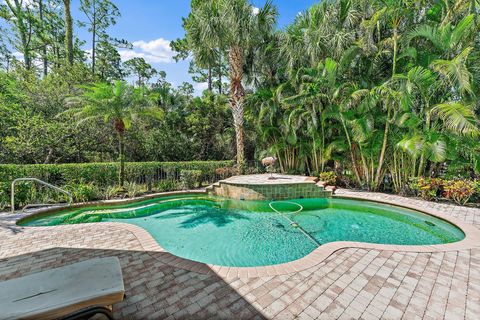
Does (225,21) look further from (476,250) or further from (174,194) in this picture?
(476,250)

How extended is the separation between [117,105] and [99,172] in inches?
124

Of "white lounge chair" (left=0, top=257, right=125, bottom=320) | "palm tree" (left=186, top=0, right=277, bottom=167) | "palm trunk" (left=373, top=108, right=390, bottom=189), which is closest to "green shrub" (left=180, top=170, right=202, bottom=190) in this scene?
"palm tree" (left=186, top=0, right=277, bottom=167)

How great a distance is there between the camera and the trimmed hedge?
27.0 ft

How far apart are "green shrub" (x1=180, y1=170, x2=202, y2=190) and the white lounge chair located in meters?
9.16

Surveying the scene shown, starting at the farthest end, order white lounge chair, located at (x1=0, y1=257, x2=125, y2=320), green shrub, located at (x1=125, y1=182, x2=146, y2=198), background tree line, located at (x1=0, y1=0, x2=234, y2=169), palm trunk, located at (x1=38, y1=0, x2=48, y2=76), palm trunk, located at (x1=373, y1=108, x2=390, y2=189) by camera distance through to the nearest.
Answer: palm trunk, located at (x1=38, y1=0, x2=48, y2=76)
background tree line, located at (x1=0, y1=0, x2=234, y2=169)
green shrub, located at (x1=125, y1=182, x2=146, y2=198)
palm trunk, located at (x1=373, y1=108, x2=390, y2=189)
white lounge chair, located at (x1=0, y1=257, x2=125, y2=320)

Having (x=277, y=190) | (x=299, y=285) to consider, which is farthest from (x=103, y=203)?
(x=299, y=285)

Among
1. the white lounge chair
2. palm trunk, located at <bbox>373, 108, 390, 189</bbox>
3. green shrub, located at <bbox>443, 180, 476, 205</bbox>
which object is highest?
palm trunk, located at <bbox>373, 108, 390, 189</bbox>

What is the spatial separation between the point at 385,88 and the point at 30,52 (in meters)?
25.8

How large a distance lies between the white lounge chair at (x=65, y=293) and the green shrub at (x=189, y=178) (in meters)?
9.16

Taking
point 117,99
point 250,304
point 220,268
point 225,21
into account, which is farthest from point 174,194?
point 225,21

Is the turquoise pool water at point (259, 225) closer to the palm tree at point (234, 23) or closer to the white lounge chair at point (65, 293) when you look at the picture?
the white lounge chair at point (65, 293)

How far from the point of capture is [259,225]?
270 inches

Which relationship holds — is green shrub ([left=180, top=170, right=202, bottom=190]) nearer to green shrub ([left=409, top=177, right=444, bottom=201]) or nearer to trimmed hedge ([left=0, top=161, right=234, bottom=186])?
trimmed hedge ([left=0, top=161, right=234, bottom=186])

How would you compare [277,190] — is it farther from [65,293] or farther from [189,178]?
[65,293]
